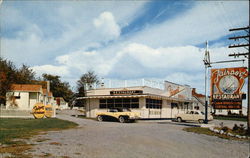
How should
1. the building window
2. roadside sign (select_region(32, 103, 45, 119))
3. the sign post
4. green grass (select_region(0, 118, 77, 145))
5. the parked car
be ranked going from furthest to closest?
roadside sign (select_region(32, 103, 45, 119)) < the building window < the parked car < the sign post < green grass (select_region(0, 118, 77, 145))

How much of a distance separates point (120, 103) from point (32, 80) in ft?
150

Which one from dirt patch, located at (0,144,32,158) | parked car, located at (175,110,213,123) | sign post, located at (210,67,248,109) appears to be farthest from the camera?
parked car, located at (175,110,213,123)

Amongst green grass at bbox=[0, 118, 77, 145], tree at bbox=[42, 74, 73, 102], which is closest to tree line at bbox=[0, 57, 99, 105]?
tree at bbox=[42, 74, 73, 102]

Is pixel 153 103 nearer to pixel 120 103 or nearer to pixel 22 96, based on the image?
pixel 120 103

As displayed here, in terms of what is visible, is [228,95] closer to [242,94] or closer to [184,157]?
[242,94]

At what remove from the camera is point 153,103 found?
3017cm

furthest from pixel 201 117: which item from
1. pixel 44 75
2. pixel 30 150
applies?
pixel 44 75

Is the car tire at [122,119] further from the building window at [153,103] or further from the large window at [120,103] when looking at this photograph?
the building window at [153,103]

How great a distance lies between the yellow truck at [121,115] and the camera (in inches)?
932

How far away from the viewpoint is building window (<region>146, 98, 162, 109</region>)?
28953mm

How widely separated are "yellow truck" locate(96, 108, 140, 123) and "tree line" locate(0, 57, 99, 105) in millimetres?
A: 7751

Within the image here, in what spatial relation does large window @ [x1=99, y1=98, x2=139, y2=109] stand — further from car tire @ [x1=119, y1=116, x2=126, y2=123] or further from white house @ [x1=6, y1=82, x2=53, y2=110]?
white house @ [x1=6, y1=82, x2=53, y2=110]

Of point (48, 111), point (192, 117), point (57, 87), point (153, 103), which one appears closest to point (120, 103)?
point (153, 103)

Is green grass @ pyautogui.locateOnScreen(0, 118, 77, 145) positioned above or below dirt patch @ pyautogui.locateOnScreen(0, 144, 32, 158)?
below
